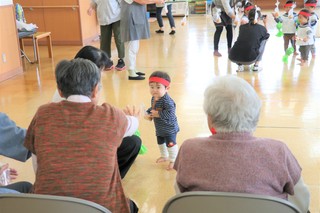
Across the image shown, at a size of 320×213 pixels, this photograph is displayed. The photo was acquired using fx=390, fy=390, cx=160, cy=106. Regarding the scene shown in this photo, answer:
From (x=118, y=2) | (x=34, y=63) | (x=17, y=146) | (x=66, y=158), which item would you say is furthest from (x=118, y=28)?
(x=66, y=158)

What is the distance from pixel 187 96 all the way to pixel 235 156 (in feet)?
10.3

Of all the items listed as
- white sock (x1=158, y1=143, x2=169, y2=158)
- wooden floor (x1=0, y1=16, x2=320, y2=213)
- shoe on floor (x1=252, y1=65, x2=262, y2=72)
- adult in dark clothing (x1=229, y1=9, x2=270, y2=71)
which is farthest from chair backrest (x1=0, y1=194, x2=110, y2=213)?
shoe on floor (x1=252, y1=65, x2=262, y2=72)

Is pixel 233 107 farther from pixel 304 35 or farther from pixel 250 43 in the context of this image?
pixel 304 35

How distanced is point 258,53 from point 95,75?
4.03 m

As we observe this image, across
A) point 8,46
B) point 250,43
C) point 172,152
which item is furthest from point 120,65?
point 172,152

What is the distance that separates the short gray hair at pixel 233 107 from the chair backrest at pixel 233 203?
30cm

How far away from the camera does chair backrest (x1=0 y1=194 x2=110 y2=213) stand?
122 cm

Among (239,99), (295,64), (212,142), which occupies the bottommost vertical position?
(295,64)

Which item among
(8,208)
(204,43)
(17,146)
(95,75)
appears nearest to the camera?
(8,208)

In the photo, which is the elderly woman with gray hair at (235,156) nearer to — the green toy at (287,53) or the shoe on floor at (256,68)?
the shoe on floor at (256,68)

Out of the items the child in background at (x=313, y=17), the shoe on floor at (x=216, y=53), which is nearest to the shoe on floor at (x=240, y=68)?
the shoe on floor at (x=216, y=53)

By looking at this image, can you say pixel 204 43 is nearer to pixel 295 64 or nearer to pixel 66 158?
pixel 295 64

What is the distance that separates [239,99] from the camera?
1408 millimetres

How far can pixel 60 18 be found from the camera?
7.95 metres
